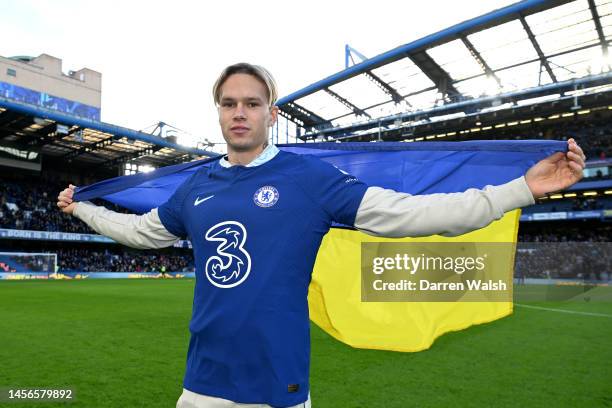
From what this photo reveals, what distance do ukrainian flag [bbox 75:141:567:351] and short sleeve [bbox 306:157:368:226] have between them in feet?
2.47

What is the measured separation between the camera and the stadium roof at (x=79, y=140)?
31.0 m

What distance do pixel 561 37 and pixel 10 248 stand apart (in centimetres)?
4124

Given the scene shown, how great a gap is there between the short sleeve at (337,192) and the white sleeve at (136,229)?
85 cm

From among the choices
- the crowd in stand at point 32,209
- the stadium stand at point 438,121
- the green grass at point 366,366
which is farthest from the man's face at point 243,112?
the crowd in stand at point 32,209

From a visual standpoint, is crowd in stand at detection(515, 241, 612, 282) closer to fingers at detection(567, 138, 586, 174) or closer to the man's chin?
fingers at detection(567, 138, 586, 174)

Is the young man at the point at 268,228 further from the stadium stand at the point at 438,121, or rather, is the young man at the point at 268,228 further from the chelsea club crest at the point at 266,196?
the stadium stand at the point at 438,121

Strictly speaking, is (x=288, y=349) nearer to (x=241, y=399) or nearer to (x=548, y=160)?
(x=241, y=399)

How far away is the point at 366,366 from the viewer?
19.7ft

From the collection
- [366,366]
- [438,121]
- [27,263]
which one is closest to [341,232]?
[366,366]

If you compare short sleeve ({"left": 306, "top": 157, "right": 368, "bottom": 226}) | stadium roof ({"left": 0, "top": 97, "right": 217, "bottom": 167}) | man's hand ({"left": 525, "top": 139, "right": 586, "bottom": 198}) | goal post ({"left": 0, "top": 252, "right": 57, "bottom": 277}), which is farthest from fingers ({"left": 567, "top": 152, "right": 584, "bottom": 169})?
goal post ({"left": 0, "top": 252, "right": 57, "bottom": 277})

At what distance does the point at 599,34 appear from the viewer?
26469 millimetres

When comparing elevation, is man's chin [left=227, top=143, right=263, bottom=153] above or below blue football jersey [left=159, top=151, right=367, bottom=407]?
above

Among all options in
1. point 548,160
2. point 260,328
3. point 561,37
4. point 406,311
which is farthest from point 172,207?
point 561,37

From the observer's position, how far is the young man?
5.27 ft
